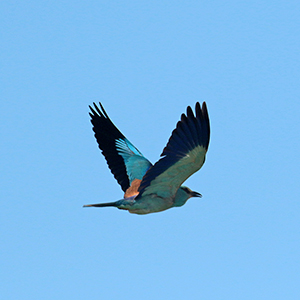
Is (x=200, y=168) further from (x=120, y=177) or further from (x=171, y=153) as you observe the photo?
(x=120, y=177)

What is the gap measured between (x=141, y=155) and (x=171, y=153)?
356 cm

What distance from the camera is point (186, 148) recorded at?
1196cm

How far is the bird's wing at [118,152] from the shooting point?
14.9 metres

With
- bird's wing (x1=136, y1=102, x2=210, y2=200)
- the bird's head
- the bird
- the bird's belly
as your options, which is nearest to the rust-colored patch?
the bird

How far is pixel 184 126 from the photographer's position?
11.8 metres

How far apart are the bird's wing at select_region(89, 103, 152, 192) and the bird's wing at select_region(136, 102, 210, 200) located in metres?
2.29

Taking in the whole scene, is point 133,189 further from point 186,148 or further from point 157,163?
point 186,148

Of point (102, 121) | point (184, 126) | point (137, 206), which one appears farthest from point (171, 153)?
point (102, 121)

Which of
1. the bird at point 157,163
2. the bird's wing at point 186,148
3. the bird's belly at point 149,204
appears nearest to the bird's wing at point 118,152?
the bird at point 157,163

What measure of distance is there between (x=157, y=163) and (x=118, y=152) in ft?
10.7

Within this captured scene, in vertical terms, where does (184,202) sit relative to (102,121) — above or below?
below

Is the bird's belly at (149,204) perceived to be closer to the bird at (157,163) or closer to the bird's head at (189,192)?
the bird at (157,163)

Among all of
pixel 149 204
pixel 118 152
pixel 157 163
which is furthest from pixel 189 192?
pixel 118 152

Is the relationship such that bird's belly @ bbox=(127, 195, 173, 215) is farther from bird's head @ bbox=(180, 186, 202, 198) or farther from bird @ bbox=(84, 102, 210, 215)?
bird's head @ bbox=(180, 186, 202, 198)
